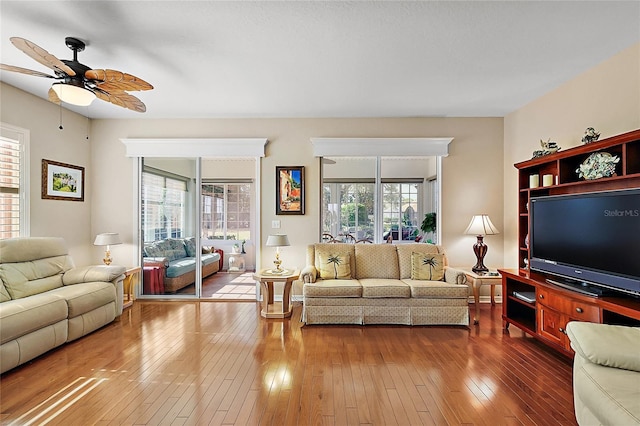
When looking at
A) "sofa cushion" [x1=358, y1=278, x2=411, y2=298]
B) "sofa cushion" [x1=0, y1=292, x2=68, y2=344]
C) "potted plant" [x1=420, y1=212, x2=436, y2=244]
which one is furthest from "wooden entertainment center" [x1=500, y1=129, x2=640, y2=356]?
"sofa cushion" [x1=0, y1=292, x2=68, y2=344]

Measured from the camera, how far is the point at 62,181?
14.3 feet

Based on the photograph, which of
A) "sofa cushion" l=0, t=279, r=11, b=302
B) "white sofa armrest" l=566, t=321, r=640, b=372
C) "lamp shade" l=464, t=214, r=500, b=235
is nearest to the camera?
"white sofa armrest" l=566, t=321, r=640, b=372

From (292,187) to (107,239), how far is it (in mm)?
2625

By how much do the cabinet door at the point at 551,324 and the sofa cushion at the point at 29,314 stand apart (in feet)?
14.9

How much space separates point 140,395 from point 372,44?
3275 millimetres

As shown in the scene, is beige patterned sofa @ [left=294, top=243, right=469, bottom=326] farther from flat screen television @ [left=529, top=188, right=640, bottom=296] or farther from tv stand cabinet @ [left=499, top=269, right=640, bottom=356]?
flat screen television @ [left=529, top=188, right=640, bottom=296]

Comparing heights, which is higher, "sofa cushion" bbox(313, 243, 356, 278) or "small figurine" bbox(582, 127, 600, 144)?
"small figurine" bbox(582, 127, 600, 144)

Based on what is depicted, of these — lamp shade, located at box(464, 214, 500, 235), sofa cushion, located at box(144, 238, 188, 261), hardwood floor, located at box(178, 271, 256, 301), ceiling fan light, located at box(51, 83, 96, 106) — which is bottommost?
hardwood floor, located at box(178, 271, 256, 301)

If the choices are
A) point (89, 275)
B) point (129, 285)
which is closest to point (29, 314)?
point (89, 275)

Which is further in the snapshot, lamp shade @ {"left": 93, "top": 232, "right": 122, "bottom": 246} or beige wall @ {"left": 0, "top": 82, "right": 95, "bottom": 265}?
lamp shade @ {"left": 93, "top": 232, "right": 122, "bottom": 246}

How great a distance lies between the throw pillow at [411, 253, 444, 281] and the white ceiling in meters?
2.00

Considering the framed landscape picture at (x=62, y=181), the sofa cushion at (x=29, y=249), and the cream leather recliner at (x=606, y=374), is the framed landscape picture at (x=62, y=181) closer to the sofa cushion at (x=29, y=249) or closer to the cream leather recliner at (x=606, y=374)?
the sofa cushion at (x=29, y=249)

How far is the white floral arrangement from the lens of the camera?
260 centimetres

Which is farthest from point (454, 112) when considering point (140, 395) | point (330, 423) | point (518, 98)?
point (140, 395)
